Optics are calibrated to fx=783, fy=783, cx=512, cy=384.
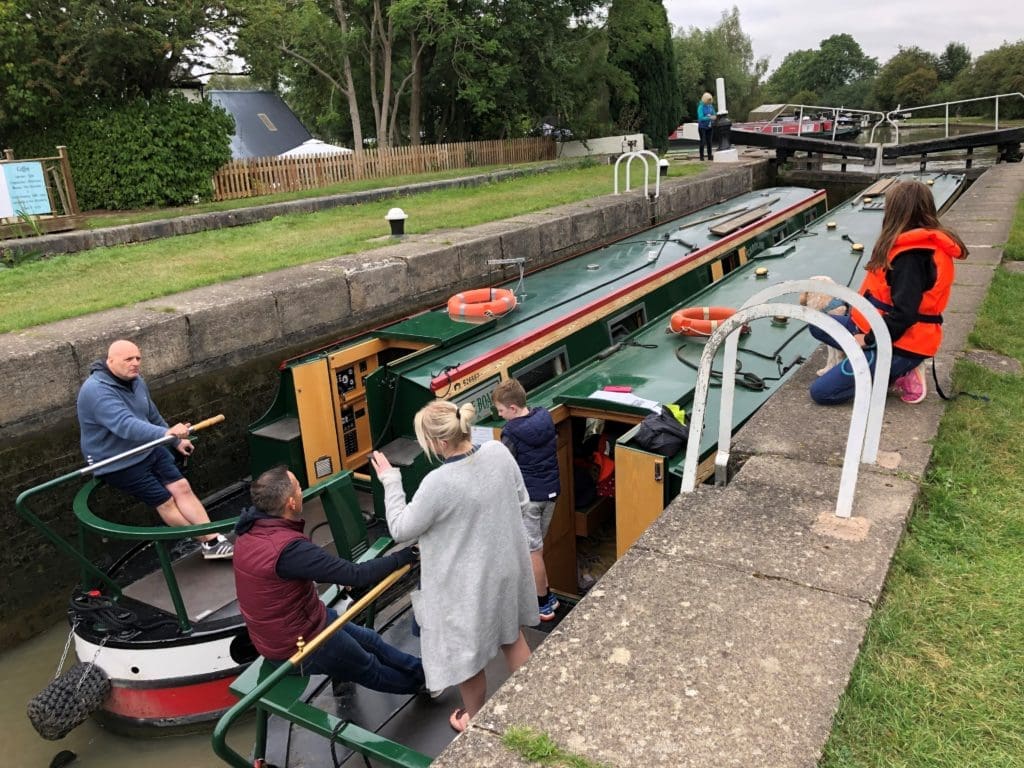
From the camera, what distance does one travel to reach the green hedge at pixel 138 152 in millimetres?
14898

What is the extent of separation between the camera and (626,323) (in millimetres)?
7707

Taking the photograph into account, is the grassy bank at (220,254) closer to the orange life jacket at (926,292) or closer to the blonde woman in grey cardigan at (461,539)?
the blonde woman in grey cardigan at (461,539)

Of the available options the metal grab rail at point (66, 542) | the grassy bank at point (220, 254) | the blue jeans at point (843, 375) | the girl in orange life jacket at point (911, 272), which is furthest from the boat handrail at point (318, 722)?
the grassy bank at point (220, 254)

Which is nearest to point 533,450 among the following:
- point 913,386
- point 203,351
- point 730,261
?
point 913,386

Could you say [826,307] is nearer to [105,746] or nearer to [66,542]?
[66,542]

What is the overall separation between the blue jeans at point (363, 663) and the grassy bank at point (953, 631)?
213cm

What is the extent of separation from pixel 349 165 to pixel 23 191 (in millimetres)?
8990

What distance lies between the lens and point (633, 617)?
2791 millimetres

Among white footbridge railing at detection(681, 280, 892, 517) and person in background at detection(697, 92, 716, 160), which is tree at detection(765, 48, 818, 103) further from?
white footbridge railing at detection(681, 280, 892, 517)

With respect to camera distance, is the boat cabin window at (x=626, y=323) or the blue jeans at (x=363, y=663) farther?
the boat cabin window at (x=626, y=323)

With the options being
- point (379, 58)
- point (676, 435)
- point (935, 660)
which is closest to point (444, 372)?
point (676, 435)

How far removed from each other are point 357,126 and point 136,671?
20.6m

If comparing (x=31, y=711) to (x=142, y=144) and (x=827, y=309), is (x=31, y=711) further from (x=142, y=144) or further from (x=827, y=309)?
(x=142, y=144)

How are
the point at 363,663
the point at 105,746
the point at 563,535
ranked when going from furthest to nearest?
the point at 563,535 < the point at 105,746 < the point at 363,663
